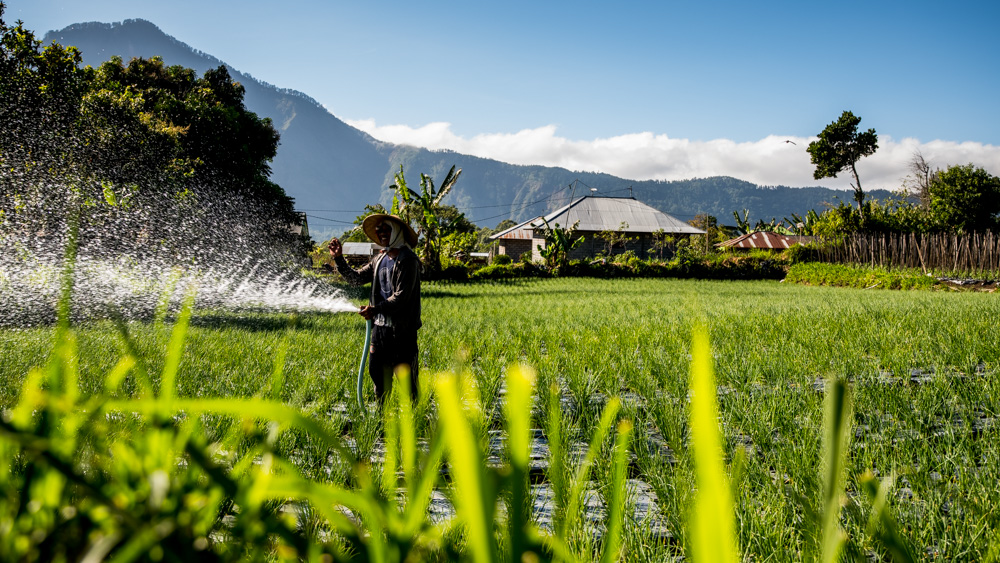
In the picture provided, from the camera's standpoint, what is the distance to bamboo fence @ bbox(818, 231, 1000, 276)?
19.7 m

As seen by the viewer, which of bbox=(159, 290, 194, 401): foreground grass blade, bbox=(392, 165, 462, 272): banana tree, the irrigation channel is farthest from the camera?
bbox=(392, 165, 462, 272): banana tree

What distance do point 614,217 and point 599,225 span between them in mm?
2643

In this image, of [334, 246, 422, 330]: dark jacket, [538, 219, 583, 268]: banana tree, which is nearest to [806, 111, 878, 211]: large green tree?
[538, 219, 583, 268]: banana tree

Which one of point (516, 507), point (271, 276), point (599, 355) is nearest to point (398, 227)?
point (599, 355)

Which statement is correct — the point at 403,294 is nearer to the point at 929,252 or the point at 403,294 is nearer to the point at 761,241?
the point at 929,252

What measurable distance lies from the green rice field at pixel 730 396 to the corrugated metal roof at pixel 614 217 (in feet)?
118

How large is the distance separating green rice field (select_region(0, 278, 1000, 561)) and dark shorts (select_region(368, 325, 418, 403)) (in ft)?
1.04

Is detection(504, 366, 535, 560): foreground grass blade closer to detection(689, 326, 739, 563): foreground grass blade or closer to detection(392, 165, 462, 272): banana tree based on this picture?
detection(689, 326, 739, 563): foreground grass blade

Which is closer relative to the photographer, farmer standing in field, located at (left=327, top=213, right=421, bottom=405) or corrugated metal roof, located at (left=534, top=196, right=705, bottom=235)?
farmer standing in field, located at (left=327, top=213, right=421, bottom=405)

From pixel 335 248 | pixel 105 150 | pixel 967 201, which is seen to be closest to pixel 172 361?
pixel 335 248

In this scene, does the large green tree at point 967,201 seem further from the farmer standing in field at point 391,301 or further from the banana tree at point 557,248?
the farmer standing in field at point 391,301

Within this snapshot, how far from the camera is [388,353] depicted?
13.5 feet

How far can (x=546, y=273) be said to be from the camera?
2748 centimetres

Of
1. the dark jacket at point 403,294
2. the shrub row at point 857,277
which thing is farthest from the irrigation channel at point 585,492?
the shrub row at point 857,277
